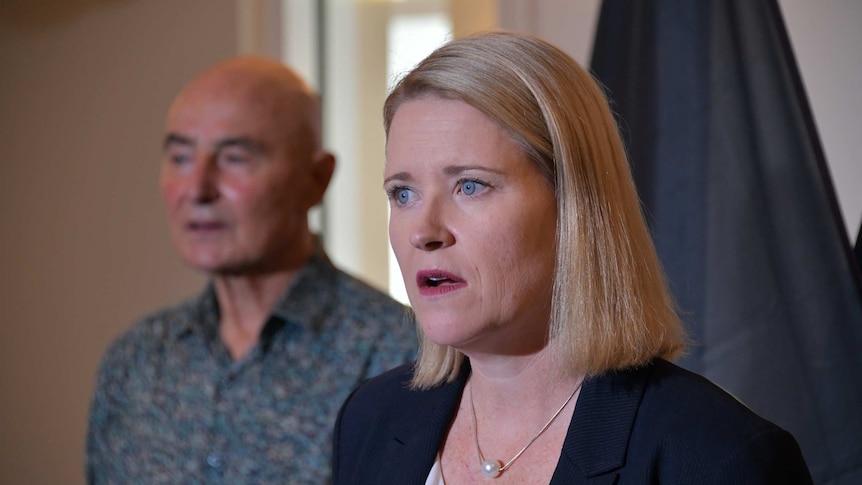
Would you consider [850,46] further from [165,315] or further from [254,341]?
[165,315]

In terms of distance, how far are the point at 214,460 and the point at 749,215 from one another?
1.20 metres

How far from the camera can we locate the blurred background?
3.43 metres

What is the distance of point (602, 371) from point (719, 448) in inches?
7.3

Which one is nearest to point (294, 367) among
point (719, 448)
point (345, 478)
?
point (345, 478)

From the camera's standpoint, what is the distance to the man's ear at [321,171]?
7.80ft

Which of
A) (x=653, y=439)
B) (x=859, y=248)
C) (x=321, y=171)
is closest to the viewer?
(x=653, y=439)

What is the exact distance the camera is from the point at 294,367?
2.20m

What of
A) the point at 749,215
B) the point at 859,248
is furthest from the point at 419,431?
the point at 859,248

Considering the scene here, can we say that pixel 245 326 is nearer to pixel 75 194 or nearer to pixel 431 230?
pixel 431 230

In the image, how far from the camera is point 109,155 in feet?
11.6

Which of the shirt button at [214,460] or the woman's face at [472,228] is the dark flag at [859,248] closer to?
the woman's face at [472,228]

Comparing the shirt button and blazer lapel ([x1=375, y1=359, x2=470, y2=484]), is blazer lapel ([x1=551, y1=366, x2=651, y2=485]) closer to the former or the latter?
blazer lapel ([x1=375, y1=359, x2=470, y2=484])

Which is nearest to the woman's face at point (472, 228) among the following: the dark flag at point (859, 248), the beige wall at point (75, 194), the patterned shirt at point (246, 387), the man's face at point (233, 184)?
the dark flag at point (859, 248)

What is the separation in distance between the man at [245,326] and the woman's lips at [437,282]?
85cm
